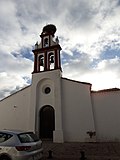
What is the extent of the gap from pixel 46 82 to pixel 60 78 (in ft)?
4.86

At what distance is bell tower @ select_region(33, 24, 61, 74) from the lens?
51.2 ft

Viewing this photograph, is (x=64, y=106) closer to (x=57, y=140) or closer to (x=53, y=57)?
(x=57, y=140)

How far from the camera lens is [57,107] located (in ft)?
45.4

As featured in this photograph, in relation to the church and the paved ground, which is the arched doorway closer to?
the church

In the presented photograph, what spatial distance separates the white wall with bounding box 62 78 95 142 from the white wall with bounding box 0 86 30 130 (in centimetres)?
358

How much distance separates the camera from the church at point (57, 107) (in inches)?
505

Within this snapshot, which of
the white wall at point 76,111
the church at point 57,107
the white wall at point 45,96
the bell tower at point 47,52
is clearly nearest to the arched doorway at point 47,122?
the church at point 57,107

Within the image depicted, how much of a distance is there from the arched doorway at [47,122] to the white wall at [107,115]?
3730 millimetres

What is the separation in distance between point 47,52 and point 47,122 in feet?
21.5

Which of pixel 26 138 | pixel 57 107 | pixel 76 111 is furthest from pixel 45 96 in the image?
pixel 26 138

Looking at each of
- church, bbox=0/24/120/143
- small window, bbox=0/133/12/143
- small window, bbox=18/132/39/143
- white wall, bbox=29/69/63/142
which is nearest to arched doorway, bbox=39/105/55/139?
church, bbox=0/24/120/143

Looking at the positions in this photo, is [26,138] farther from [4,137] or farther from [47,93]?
[47,93]

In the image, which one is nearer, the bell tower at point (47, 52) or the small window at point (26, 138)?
the small window at point (26, 138)

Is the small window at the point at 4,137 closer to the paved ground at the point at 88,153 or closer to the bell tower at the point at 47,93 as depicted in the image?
the paved ground at the point at 88,153
